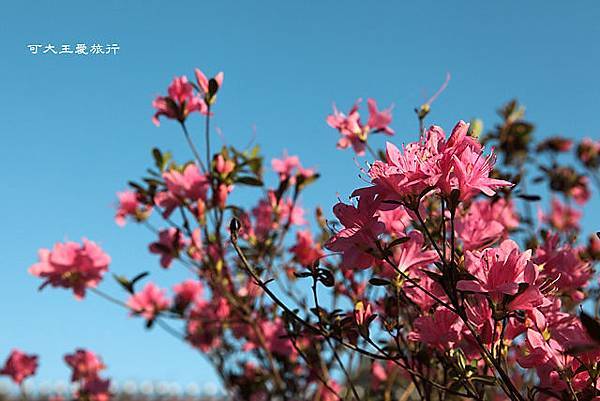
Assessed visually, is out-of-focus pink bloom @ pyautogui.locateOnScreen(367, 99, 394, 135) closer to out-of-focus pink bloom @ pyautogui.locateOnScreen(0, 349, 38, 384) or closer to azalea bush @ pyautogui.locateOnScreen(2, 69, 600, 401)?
azalea bush @ pyautogui.locateOnScreen(2, 69, 600, 401)

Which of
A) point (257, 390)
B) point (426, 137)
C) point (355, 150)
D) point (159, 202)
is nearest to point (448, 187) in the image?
point (426, 137)

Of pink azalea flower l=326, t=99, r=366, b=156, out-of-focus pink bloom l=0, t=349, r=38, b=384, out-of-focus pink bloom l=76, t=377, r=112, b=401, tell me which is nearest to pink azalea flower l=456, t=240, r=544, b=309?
pink azalea flower l=326, t=99, r=366, b=156

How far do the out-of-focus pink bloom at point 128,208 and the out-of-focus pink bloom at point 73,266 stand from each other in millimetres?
267

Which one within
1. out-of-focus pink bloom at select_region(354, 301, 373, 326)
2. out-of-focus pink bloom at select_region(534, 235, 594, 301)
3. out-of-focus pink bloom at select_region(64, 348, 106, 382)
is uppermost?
out-of-focus pink bloom at select_region(64, 348, 106, 382)

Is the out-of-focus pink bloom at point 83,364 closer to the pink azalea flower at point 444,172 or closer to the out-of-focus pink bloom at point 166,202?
the out-of-focus pink bloom at point 166,202

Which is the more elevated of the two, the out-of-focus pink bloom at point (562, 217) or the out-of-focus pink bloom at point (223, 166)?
the out-of-focus pink bloom at point (562, 217)

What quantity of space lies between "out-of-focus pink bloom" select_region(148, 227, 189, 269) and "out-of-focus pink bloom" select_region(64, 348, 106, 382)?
1.09m

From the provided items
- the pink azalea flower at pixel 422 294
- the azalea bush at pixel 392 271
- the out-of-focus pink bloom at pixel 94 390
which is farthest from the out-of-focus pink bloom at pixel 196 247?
the pink azalea flower at pixel 422 294

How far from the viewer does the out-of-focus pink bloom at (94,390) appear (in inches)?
147

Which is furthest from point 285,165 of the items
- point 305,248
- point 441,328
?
point 441,328

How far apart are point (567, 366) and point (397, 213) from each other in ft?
1.90

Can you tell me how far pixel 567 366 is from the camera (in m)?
1.27

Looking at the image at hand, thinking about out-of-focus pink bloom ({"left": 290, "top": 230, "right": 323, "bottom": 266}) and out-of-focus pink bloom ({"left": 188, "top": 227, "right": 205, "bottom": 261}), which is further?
out-of-focus pink bloom ({"left": 290, "top": 230, "right": 323, "bottom": 266})

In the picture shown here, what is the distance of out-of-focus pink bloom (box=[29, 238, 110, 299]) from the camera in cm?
293
